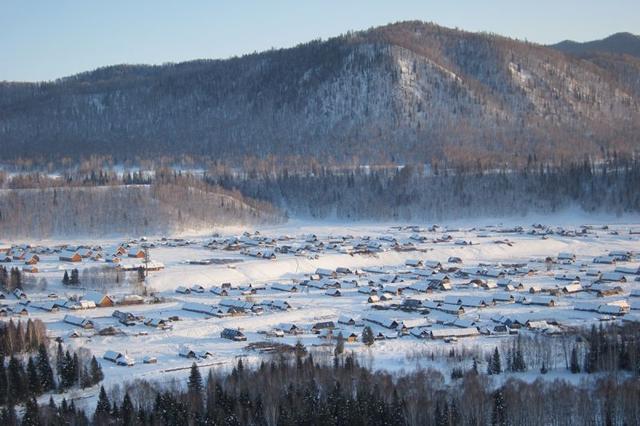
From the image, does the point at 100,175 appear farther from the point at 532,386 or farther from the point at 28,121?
the point at 532,386

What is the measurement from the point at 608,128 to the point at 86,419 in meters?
115

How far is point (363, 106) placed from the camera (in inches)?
4963

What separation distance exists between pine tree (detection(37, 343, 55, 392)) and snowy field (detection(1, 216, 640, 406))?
1806mm

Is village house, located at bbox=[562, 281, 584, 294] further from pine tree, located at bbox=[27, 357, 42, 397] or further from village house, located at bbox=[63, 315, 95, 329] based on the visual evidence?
pine tree, located at bbox=[27, 357, 42, 397]

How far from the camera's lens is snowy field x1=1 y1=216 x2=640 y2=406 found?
35.8 metres

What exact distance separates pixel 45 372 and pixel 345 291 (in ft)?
66.1

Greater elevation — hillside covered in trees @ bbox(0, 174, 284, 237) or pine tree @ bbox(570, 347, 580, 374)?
hillside covered in trees @ bbox(0, 174, 284, 237)

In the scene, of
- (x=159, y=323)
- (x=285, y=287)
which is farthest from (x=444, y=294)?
(x=159, y=323)

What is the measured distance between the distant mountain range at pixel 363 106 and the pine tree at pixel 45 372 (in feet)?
245

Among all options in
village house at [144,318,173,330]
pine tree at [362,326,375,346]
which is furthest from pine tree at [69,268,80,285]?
pine tree at [362,326,375,346]

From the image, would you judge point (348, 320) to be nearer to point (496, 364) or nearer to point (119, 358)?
point (119, 358)

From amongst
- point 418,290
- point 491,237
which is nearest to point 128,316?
point 418,290

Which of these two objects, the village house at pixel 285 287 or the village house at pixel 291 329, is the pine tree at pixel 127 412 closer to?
the village house at pixel 291 329

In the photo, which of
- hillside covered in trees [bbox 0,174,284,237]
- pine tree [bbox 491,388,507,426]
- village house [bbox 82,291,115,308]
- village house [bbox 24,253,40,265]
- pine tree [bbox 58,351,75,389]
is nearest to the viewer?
pine tree [bbox 491,388,507,426]
